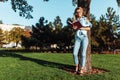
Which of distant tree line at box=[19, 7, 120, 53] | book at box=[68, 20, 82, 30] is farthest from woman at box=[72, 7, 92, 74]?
distant tree line at box=[19, 7, 120, 53]

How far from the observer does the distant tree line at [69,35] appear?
3866 cm

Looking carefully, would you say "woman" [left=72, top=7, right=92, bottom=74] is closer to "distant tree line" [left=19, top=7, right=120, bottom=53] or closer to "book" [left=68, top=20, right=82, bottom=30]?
"book" [left=68, top=20, right=82, bottom=30]

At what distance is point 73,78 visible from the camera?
9562 millimetres

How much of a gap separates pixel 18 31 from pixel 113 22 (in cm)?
6011

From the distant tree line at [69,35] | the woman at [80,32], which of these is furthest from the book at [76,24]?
the distant tree line at [69,35]

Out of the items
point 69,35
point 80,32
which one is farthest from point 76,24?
point 69,35

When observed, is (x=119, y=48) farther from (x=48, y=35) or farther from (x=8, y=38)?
(x=8, y=38)

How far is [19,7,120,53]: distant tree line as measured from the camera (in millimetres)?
38656

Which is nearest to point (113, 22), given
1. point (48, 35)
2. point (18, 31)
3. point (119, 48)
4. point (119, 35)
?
point (119, 35)

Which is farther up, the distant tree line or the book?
the distant tree line

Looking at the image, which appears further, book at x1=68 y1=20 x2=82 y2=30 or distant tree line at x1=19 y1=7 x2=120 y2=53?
distant tree line at x1=19 y1=7 x2=120 y2=53

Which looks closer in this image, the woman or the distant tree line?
the woman

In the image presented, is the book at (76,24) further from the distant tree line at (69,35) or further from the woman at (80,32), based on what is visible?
the distant tree line at (69,35)

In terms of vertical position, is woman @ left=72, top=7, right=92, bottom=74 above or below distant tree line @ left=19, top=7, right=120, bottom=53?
below
